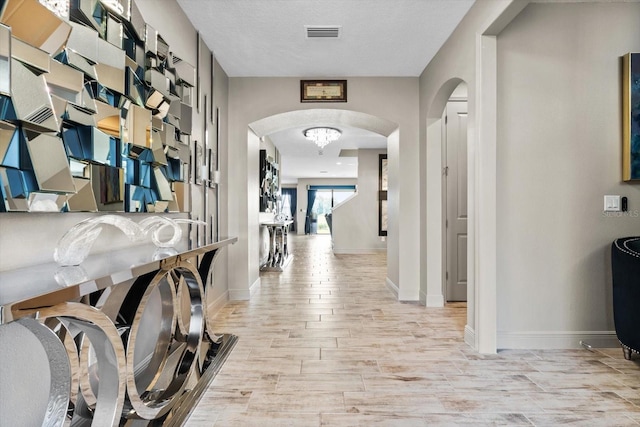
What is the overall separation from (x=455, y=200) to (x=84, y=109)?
3.60 metres

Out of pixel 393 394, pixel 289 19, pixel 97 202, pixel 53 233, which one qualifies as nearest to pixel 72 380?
pixel 53 233

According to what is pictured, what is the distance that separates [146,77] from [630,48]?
3428mm

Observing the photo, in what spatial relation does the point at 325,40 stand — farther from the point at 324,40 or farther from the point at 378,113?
the point at 378,113

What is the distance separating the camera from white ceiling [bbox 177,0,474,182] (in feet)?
8.79

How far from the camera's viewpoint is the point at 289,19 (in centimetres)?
286

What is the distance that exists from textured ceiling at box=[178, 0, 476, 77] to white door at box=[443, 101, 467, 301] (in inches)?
28.3

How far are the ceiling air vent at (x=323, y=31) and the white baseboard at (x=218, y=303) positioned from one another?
2653 mm

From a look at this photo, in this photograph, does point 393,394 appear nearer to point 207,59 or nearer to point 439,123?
point 439,123

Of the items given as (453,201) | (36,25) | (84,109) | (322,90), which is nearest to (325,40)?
(322,90)

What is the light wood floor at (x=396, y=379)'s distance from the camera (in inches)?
69.0

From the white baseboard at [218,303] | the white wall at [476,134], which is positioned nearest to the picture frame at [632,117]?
the white wall at [476,134]

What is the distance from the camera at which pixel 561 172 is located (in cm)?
262

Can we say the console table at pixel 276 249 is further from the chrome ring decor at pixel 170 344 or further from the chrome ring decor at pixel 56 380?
the chrome ring decor at pixel 56 380

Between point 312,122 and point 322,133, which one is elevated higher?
point 322,133
